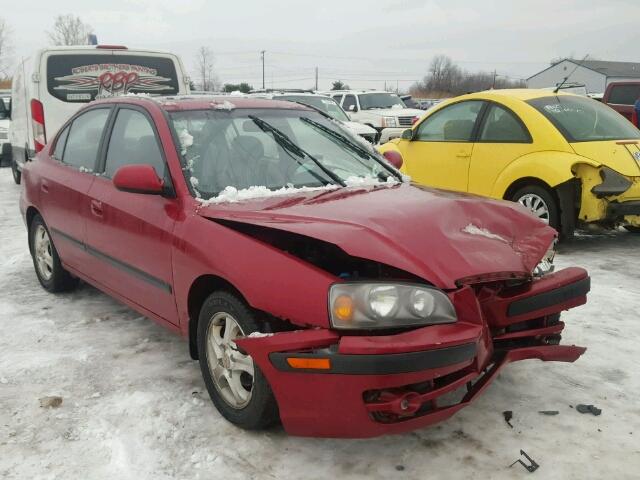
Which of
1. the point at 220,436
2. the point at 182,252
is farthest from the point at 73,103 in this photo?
the point at 220,436

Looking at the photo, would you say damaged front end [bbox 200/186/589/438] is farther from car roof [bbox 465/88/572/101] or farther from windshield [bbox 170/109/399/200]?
car roof [bbox 465/88/572/101]

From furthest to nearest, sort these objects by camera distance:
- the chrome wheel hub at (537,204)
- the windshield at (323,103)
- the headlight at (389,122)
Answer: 1. the headlight at (389,122)
2. the windshield at (323,103)
3. the chrome wheel hub at (537,204)

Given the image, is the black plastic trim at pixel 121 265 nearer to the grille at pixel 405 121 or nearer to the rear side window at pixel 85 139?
the rear side window at pixel 85 139

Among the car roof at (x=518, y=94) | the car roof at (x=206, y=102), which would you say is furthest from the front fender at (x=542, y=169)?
the car roof at (x=206, y=102)

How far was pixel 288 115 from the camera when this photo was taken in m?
4.07

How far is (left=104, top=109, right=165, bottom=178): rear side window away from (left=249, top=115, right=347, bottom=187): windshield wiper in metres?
0.65

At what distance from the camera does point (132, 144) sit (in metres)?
3.92

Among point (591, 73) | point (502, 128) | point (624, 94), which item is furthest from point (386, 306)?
point (591, 73)

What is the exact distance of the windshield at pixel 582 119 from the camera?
6.28m

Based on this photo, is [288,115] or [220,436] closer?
[220,436]

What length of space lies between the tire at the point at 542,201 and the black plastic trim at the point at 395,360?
4.06m

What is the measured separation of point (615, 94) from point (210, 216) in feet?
44.6

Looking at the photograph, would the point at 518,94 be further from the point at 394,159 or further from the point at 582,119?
the point at 394,159

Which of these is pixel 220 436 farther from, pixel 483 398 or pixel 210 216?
pixel 483 398
